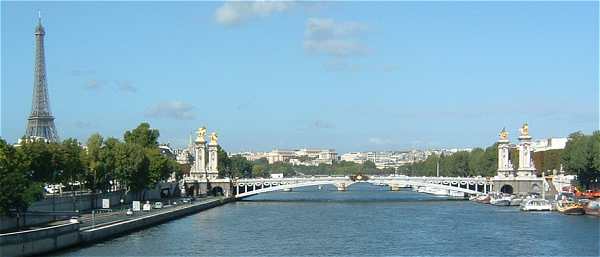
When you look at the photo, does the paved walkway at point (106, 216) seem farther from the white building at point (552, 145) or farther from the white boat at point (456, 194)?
the white building at point (552, 145)

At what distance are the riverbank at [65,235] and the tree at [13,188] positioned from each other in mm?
1545

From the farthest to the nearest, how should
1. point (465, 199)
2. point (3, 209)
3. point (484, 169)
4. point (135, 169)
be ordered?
point (484, 169) → point (465, 199) → point (135, 169) → point (3, 209)

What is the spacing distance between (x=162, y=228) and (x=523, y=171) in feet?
155

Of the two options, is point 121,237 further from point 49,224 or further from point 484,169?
point 484,169

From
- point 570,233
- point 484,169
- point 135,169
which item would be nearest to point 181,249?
point 570,233

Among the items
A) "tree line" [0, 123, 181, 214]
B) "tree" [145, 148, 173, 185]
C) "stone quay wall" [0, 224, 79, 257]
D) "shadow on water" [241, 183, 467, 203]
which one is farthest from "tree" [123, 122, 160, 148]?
"stone quay wall" [0, 224, 79, 257]

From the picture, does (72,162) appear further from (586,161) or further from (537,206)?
(586,161)

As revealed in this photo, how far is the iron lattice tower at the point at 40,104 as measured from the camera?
8000 cm

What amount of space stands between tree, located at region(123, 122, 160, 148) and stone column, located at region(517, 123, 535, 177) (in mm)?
32960

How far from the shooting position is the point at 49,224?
40.3m

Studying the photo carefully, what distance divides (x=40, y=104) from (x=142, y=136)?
11551mm

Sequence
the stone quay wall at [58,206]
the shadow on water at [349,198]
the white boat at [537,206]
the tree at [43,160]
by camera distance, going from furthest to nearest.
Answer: the shadow on water at [349,198] < the white boat at [537,206] < the tree at [43,160] < the stone quay wall at [58,206]

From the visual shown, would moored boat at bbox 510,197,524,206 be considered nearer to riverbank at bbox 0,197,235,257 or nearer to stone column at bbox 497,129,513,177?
stone column at bbox 497,129,513,177

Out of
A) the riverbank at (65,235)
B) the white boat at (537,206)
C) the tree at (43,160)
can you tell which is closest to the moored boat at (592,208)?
the white boat at (537,206)
